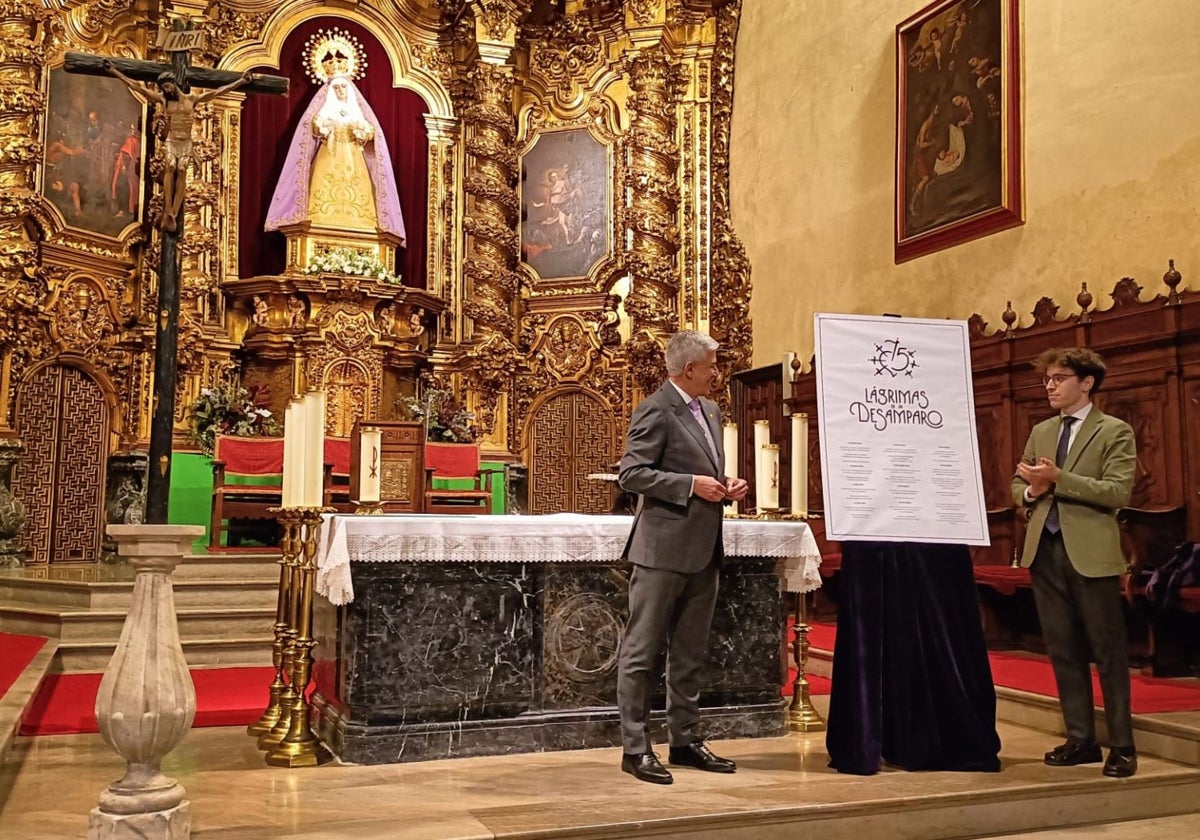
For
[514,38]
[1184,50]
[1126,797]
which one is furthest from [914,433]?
[514,38]

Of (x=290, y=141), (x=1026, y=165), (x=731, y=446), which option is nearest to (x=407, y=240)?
(x=290, y=141)

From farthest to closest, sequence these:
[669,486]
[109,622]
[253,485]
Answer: [253,485] → [109,622] → [669,486]

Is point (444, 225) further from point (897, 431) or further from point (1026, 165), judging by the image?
point (897, 431)

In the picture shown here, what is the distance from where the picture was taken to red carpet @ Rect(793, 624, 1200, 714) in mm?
4824

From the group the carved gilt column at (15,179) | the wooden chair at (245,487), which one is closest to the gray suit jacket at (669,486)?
the wooden chair at (245,487)

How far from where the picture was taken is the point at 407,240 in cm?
1226

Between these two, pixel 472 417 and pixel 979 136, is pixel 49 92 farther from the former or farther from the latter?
pixel 979 136

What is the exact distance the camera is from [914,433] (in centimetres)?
412

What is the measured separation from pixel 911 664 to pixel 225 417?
8.07m

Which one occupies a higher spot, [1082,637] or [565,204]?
[565,204]

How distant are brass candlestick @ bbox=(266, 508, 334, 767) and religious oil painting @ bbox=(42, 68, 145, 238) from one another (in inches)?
304

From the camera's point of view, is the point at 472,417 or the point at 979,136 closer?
the point at 979,136

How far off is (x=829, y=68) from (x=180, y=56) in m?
5.76

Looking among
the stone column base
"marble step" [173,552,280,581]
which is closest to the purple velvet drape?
the stone column base
